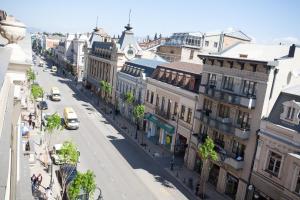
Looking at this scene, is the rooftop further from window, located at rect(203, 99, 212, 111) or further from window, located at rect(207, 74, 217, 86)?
window, located at rect(203, 99, 212, 111)

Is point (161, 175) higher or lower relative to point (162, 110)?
lower

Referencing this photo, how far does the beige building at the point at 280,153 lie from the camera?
84.0ft

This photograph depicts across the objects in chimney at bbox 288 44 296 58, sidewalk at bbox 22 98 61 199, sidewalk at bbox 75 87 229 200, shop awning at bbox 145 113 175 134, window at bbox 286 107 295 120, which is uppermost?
chimney at bbox 288 44 296 58

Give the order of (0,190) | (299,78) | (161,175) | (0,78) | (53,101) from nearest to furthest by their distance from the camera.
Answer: (0,190)
(0,78)
(299,78)
(161,175)
(53,101)

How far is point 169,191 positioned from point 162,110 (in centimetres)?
1674

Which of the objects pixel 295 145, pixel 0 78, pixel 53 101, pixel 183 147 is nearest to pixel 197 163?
pixel 183 147

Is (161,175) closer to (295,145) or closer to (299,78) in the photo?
(295,145)

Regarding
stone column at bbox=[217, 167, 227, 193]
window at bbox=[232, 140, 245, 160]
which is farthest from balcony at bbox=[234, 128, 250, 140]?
stone column at bbox=[217, 167, 227, 193]

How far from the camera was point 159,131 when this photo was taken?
49.2m

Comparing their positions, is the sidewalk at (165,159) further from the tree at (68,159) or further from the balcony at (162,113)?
the tree at (68,159)

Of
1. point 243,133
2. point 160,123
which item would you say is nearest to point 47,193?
point 243,133

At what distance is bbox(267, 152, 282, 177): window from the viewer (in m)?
27.7

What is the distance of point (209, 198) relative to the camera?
3222 cm

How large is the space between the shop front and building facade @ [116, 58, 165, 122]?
5399 millimetres
